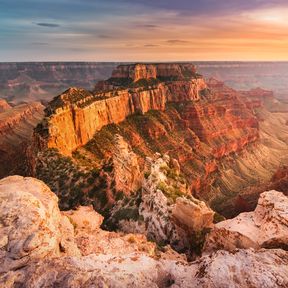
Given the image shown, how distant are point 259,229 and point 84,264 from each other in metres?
13.3

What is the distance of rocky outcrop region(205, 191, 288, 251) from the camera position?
76.6 feet

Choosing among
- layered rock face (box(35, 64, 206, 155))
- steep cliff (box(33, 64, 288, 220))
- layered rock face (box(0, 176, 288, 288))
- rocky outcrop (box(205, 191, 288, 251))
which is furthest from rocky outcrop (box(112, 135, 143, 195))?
layered rock face (box(0, 176, 288, 288))

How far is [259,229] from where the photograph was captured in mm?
25438

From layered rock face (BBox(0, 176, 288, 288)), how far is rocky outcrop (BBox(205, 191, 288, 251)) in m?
4.00

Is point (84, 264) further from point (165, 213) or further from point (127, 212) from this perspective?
point (127, 212)

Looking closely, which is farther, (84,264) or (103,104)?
(103,104)

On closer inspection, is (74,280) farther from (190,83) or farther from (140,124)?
(190,83)

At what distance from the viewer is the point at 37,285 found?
16.5 meters

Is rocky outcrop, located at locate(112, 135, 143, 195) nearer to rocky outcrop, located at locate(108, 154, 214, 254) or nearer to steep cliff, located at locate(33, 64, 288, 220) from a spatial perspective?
steep cliff, located at locate(33, 64, 288, 220)

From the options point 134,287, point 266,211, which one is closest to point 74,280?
point 134,287

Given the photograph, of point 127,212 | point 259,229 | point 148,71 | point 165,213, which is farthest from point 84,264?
point 148,71

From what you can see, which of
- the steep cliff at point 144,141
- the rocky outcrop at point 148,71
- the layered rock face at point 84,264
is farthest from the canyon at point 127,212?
the rocky outcrop at point 148,71

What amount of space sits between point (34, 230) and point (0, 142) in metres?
151

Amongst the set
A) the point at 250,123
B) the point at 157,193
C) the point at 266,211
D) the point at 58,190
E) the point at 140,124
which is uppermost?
the point at 266,211
